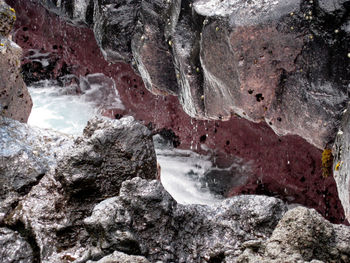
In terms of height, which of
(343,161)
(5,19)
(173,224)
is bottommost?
(173,224)

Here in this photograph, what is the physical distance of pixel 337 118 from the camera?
2242mm

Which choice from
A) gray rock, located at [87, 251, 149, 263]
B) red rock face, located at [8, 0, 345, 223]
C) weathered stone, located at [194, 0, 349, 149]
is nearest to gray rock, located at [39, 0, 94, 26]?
red rock face, located at [8, 0, 345, 223]

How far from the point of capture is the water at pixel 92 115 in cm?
394

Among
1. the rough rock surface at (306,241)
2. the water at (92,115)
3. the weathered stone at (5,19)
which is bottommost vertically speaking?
the water at (92,115)

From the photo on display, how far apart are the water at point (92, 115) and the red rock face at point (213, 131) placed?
0.13 m

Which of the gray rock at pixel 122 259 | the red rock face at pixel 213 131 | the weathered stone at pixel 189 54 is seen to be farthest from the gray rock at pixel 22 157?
the red rock face at pixel 213 131

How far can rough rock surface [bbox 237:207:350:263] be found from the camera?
4.37 ft

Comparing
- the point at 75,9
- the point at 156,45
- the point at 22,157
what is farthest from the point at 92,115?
the point at 22,157

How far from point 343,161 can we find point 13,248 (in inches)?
62.1

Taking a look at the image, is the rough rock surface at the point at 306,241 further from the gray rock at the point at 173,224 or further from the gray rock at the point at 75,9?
the gray rock at the point at 75,9

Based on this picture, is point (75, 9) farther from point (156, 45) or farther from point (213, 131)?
point (213, 131)

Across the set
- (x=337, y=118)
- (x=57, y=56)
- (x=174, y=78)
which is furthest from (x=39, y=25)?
(x=337, y=118)

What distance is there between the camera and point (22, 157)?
2061 mm

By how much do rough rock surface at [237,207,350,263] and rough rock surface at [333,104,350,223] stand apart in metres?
0.60
